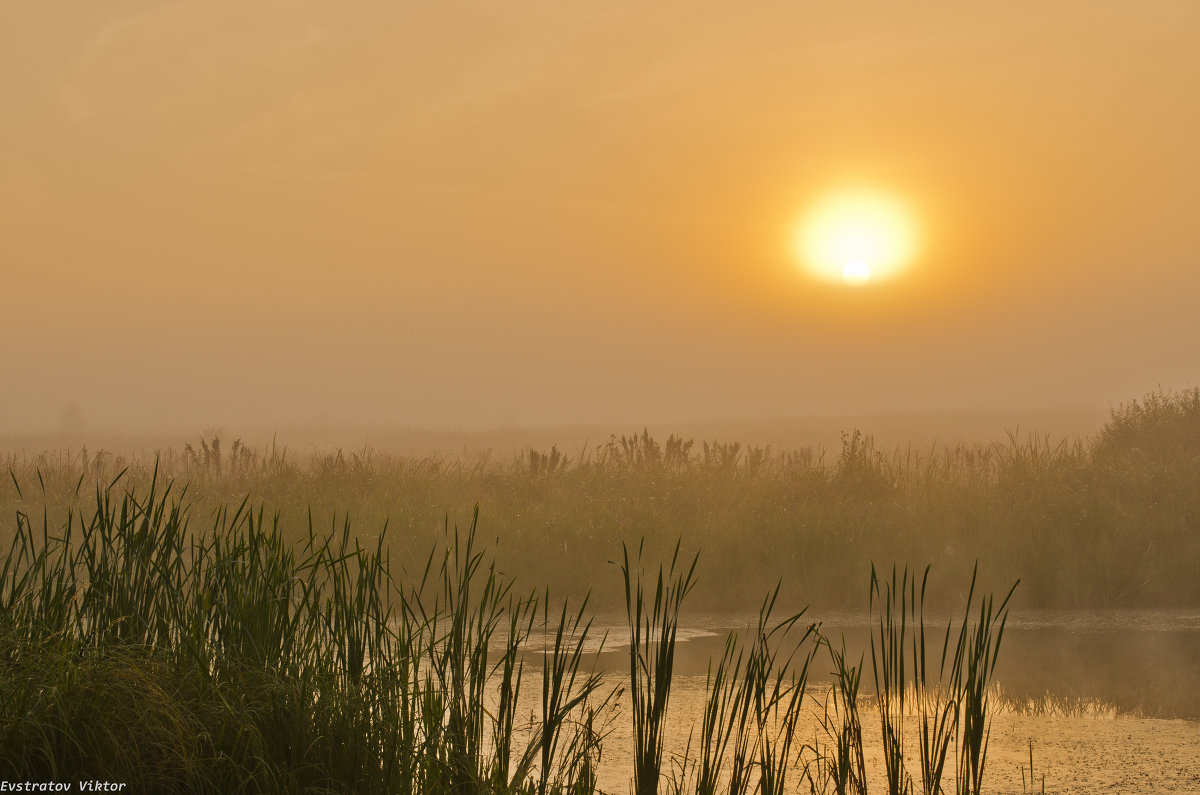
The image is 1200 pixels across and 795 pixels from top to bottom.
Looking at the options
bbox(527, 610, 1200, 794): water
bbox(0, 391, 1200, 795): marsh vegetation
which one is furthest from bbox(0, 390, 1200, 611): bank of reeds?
bbox(527, 610, 1200, 794): water

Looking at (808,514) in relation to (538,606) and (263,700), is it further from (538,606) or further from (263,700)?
(263,700)

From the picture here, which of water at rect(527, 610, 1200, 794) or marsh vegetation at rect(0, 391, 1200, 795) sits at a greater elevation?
marsh vegetation at rect(0, 391, 1200, 795)

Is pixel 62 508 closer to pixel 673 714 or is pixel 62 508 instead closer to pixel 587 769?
pixel 673 714

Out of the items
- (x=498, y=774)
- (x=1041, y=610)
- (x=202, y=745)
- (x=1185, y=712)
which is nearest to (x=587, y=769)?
(x=498, y=774)

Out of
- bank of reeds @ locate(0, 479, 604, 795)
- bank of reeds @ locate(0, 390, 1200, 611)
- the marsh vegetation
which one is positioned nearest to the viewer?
bank of reeds @ locate(0, 479, 604, 795)

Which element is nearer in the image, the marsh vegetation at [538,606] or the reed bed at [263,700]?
the reed bed at [263,700]

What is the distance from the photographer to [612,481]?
10.1 m

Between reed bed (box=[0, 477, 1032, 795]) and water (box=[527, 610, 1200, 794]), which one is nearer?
reed bed (box=[0, 477, 1032, 795])

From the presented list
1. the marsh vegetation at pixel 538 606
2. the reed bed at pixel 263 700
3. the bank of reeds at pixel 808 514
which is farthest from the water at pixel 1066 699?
the reed bed at pixel 263 700

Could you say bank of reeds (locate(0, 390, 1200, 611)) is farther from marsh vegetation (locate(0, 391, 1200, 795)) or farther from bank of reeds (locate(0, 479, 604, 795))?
bank of reeds (locate(0, 479, 604, 795))

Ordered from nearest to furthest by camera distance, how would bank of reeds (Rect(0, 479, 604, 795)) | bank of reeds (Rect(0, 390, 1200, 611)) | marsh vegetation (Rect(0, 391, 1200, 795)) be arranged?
bank of reeds (Rect(0, 479, 604, 795)), marsh vegetation (Rect(0, 391, 1200, 795)), bank of reeds (Rect(0, 390, 1200, 611))

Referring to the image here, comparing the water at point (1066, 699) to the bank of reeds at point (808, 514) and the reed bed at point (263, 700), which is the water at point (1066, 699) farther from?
the reed bed at point (263, 700)

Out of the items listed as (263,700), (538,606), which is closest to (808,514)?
(538,606)

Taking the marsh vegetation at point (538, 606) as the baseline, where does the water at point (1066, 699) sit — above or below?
below
